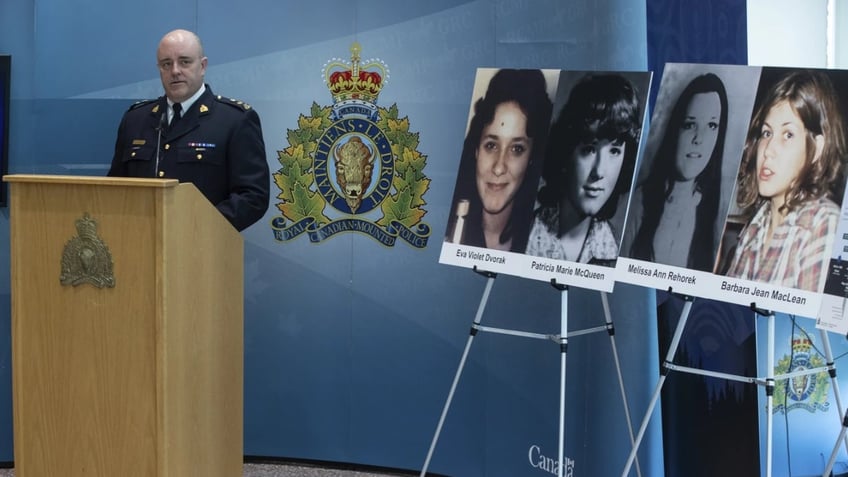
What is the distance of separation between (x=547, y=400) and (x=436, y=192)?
979 mm

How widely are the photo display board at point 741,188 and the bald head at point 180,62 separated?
155cm

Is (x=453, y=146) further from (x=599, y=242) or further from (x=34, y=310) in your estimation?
(x=34, y=310)

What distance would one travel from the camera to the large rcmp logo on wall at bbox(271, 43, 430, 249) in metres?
4.20

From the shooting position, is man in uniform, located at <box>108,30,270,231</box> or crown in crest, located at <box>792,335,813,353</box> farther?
crown in crest, located at <box>792,335,813,353</box>

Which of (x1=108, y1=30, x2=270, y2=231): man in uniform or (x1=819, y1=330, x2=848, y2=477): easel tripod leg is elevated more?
(x1=108, y1=30, x2=270, y2=231): man in uniform

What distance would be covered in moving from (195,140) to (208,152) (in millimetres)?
63

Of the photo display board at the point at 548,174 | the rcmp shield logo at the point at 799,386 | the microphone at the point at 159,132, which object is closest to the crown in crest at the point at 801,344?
the rcmp shield logo at the point at 799,386

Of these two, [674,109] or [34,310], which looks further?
[674,109]

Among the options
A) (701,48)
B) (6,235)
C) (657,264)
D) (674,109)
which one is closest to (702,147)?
→ (674,109)

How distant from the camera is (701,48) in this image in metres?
3.44

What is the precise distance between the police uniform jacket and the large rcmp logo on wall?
29.9 inches

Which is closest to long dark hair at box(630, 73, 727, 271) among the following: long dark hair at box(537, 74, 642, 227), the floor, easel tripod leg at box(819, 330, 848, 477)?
long dark hair at box(537, 74, 642, 227)

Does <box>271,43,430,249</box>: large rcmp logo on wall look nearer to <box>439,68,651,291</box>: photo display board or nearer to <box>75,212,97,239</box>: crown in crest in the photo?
<box>439,68,651,291</box>: photo display board

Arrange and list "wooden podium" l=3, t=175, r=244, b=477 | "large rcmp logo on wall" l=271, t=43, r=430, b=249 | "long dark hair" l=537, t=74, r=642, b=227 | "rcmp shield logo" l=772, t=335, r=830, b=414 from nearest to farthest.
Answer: "wooden podium" l=3, t=175, r=244, b=477
"long dark hair" l=537, t=74, r=642, b=227
"rcmp shield logo" l=772, t=335, r=830, b=414
"large rcmp logo on wall" l=271, t=43, r=430, b=249
